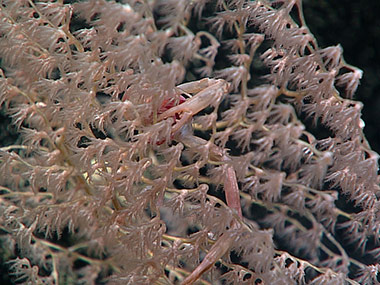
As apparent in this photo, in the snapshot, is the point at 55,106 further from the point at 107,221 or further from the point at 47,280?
the point at 47,280

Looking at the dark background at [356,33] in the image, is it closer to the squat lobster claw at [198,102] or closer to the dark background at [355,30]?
the dark background at [355,30]

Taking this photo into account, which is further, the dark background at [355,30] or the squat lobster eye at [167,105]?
the dark background at [355,30]

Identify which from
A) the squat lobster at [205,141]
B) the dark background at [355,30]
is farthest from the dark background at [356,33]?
the squat lobster at [205,141]

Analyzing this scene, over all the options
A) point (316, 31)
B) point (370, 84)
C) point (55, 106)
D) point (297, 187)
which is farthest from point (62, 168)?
point (370, 84)

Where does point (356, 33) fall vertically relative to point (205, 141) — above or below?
above

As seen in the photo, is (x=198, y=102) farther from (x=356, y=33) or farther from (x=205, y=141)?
(x=356, y=33)

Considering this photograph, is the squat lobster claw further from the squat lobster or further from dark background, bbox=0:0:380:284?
dark background, bbox=0:0:380:284

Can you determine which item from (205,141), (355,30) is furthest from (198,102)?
(355,30)
